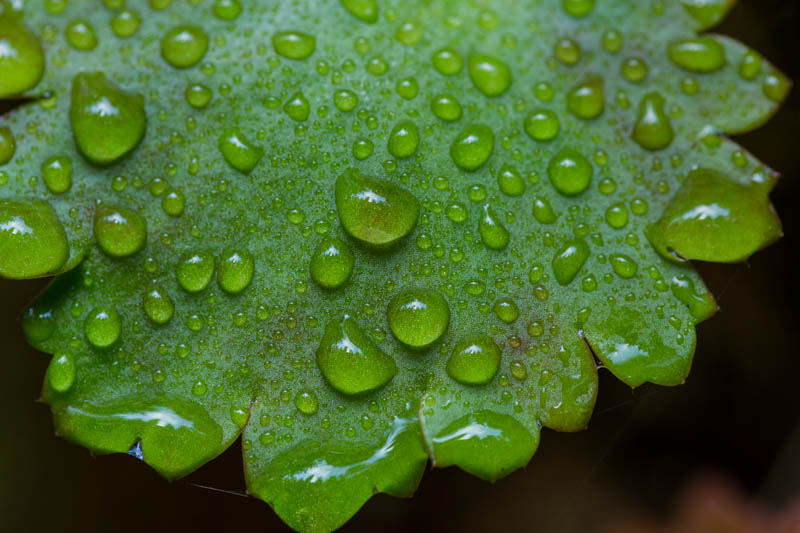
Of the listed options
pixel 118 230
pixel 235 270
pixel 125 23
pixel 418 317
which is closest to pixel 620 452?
pixel 418 317

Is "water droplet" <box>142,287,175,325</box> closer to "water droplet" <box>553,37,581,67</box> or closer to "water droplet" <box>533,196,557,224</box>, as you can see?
"water droplet" <box>533,196,557,224</box>

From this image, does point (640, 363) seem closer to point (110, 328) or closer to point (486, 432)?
point (486, 432)

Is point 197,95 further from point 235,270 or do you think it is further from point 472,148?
point 472,148

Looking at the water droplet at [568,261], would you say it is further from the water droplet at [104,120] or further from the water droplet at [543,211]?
the water droplet at [104,120]

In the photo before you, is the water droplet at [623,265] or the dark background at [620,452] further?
the dark background at [620,452]

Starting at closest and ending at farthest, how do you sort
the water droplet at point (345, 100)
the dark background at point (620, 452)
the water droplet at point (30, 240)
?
1. the water droplet at point (30, 240)
2. the water droplet at point (345, 100)
3. the dark background at point (620, 452)

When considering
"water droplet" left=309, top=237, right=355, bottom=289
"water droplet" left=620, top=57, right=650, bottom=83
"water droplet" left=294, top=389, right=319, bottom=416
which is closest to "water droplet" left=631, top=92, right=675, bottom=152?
"water droplet" left=620, top=57, right=650, bottom=83

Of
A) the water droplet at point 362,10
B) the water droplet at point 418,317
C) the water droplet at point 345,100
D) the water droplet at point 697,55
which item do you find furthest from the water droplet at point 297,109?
the water droplet at point 697,55
